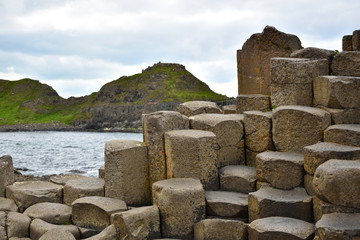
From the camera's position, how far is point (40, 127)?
564ft

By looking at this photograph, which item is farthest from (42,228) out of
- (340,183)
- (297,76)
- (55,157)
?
(55,157)

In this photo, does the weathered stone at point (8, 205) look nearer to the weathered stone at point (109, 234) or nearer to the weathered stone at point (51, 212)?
the weathered stone at point (51, 212)

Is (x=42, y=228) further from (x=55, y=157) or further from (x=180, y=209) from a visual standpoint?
(x=55, y=157)

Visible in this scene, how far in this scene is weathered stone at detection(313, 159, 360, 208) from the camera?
683 centimetres

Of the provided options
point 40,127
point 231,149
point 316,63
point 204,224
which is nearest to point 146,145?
point 231,149

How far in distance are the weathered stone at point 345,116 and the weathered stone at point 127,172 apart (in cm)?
439

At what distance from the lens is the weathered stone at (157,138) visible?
31.6 ft

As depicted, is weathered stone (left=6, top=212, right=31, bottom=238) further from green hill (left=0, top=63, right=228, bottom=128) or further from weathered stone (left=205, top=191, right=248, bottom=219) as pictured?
green hill (left=0, top=63, right=228, bottom=128)

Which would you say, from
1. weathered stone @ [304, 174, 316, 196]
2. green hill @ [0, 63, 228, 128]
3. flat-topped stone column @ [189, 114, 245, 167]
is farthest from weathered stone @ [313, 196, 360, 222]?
green hill @ [0, 63, 228, 128]

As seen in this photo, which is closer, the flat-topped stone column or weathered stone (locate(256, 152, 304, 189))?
weathered stone (locate(256, 152, 304, 189))

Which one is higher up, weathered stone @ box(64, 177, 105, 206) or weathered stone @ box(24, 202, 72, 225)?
weathered stone @ box(64, 177, 105, 206)

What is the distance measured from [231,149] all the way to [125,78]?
179m

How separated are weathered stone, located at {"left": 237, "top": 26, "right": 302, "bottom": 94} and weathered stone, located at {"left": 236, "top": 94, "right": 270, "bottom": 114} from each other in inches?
37.1

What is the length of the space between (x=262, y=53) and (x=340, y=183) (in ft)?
19.4
